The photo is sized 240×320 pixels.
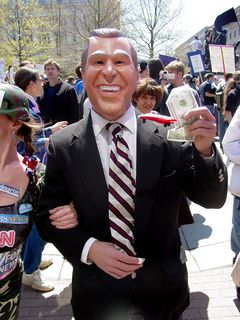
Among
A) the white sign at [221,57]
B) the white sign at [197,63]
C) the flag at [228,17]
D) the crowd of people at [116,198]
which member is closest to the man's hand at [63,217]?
the crowd of people at [116,198]

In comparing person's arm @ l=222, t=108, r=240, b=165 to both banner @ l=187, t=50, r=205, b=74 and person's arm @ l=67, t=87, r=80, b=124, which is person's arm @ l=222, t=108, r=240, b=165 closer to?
person's arm @ l=67, t=87, r=80, b=124

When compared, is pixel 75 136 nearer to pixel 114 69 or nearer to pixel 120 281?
pixel 114 69

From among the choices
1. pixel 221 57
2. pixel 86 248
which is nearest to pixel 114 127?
pixel 86 248

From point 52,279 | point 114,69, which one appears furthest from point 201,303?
point 114,69

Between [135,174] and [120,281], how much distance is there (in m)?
0.45

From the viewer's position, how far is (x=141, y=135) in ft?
5.29

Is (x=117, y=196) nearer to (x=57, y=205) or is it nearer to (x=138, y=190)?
(x=138, y=190)

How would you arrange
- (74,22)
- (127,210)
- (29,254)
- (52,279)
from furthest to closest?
(74,22) < (52,279) < (29,254) < (127,210)

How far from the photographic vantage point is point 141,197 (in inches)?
60.6

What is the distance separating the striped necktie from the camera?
1.54m

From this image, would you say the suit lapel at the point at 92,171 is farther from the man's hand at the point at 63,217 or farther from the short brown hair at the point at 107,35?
the short brown hair at the point at 107,35

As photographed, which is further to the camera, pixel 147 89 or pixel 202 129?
pixel 147 89

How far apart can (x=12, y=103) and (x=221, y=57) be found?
19.4 ft

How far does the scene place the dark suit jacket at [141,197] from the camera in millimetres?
1551
